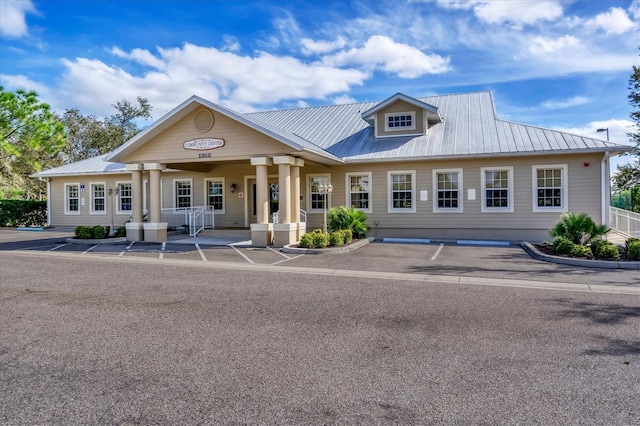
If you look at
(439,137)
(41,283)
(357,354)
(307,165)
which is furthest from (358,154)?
(357,354)

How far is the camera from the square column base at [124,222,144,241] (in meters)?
16.5

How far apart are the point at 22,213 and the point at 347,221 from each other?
70.5 ft

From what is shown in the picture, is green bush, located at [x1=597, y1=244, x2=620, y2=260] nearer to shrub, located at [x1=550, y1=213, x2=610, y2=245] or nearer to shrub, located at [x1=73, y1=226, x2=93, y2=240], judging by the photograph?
shrub, located at [x1=550, y1=213, x2=610, y2=245]

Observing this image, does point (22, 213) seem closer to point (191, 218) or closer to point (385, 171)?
point (191, 218)

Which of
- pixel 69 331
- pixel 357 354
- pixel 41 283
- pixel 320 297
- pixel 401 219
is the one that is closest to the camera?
pixel 357 354

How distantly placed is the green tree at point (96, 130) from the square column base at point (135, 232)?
86.2 feet

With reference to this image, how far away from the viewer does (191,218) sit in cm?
1808

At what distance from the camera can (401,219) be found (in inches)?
663

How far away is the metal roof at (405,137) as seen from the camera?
1469 cm

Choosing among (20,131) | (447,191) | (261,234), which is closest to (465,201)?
(447,191)

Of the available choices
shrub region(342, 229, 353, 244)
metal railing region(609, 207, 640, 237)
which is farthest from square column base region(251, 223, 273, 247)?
metal railing region(609, 207, 640, 237)

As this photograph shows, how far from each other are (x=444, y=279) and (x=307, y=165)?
414 inches

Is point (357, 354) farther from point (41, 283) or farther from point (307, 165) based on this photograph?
point (307, 165)

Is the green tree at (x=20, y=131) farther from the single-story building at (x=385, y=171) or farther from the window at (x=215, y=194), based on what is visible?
the window at (x=215, y=194)
